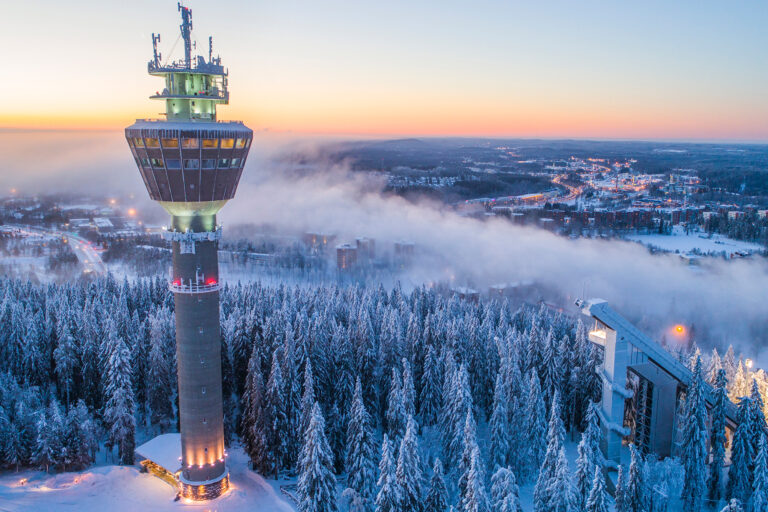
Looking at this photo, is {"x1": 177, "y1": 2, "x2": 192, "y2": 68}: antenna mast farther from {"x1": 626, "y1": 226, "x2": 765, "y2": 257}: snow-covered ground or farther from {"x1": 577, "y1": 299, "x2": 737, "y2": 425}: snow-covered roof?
{"x1": 626, "y1": 226, "x2": 765, "y2": 257}: snow-covered ground

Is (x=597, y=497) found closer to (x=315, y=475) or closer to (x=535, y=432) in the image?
(x=315, y=475)

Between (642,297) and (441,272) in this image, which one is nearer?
(642,297)

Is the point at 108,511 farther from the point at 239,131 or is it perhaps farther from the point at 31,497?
the point at 239,131

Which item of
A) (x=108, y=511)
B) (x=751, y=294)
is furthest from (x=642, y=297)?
(x=108, y=511)

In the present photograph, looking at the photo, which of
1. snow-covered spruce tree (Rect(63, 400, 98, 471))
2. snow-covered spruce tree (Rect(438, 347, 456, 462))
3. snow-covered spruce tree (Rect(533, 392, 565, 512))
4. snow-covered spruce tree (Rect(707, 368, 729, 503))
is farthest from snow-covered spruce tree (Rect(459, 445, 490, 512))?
snow-covered spruce tree (Rect(63, 400, 98, 471))

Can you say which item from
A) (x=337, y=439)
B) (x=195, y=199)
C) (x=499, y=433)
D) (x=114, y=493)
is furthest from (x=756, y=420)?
(x=114, y=493)

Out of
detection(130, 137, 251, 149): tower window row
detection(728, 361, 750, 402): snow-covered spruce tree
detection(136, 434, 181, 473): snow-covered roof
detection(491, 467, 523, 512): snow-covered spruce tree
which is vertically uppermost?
detection(130, 137, 251, 149): tower window row
